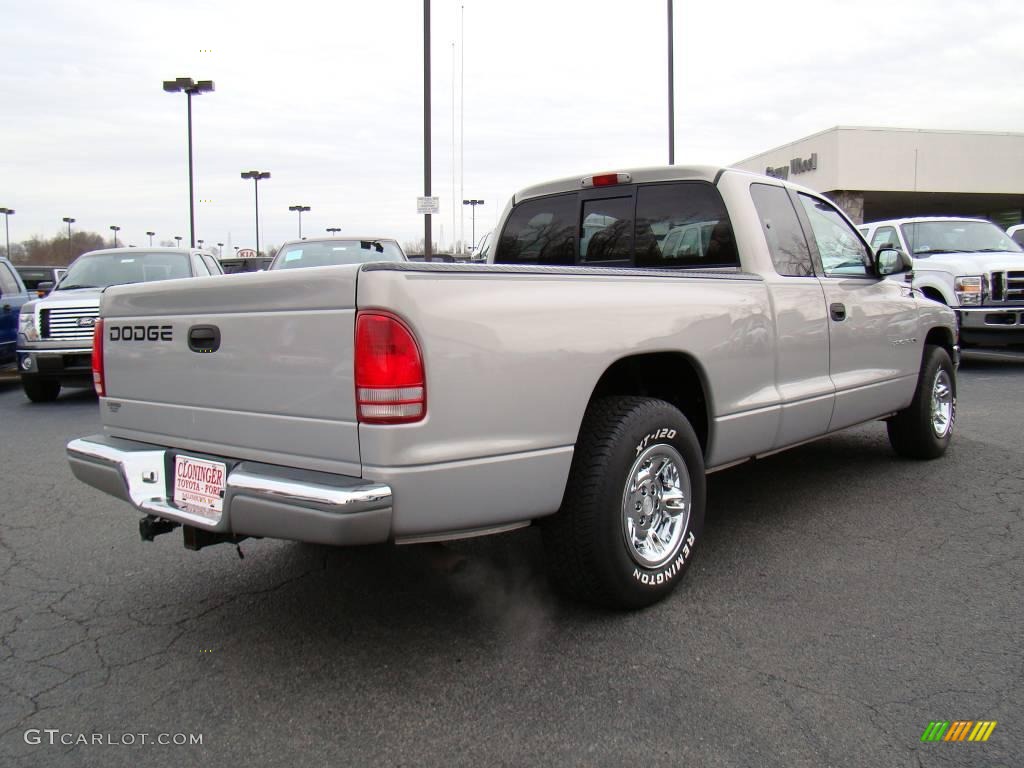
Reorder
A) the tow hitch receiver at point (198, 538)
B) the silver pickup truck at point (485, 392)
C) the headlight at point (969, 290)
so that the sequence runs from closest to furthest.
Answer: the silver pickup truck at point (485, 392)
the tow hitch receiver at point (198, 538)
the headlight at point (969, 290)

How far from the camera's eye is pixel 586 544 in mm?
3100

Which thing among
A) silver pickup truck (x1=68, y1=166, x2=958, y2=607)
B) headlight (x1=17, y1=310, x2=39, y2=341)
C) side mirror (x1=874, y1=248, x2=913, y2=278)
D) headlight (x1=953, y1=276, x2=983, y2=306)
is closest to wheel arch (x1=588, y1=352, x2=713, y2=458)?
silver pickup truck (x1=68, y1=166, x2=958, y2=607)

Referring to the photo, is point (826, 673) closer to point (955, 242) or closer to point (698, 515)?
point (698, 515)

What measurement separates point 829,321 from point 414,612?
2.74 meters

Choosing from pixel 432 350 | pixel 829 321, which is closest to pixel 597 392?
pixel 432 350

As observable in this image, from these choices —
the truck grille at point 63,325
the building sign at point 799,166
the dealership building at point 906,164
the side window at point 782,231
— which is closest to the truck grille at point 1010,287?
the side window at point 782,231

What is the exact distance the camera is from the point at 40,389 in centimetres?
999

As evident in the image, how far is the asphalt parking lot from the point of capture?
2506mm

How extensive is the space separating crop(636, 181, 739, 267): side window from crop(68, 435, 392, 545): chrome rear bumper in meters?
2.48

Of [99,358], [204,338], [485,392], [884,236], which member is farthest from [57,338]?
[884,236]

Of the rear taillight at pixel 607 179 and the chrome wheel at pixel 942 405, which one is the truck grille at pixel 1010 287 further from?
the rear taillight at pixel 607 179

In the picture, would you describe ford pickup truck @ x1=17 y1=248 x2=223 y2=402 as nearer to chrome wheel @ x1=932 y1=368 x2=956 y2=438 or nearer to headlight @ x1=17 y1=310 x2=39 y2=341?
headlight @ x1=17 y1=310 x2=39 y2=341

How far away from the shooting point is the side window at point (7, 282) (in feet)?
37.9

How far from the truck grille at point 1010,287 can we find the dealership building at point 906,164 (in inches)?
707
